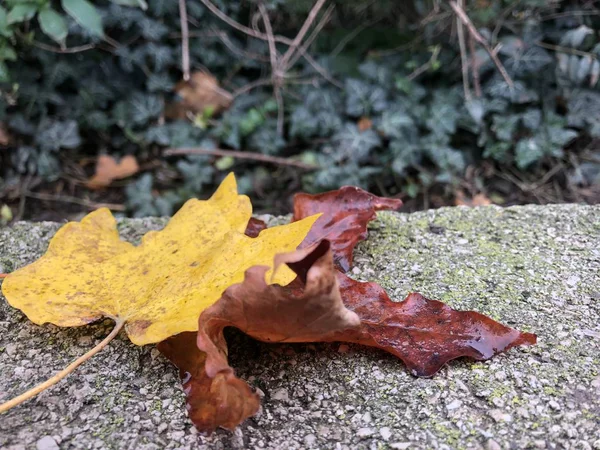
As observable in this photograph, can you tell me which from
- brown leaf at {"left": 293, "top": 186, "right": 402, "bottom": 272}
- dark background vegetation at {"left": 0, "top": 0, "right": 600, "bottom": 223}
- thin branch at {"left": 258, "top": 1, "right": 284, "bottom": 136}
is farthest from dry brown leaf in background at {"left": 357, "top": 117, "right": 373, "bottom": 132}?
brown leaf at {"left": 293, "top": 186, "right": 402, "bottom": 272}

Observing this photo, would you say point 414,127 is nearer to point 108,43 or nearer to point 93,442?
point 108,43

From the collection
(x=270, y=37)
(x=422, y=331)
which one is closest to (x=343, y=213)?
(x=422, y=331)

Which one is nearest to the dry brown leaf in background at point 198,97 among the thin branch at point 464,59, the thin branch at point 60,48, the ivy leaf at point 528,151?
the thin branch at point 60,48

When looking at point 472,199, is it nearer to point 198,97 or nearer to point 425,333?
point 198,97

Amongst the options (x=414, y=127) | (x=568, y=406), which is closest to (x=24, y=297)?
(x=568, y=406)

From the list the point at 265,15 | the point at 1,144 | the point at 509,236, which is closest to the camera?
the point at 509,236

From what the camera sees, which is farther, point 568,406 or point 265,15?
point 265,15

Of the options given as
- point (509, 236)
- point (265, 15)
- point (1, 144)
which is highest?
point (265, 15)
